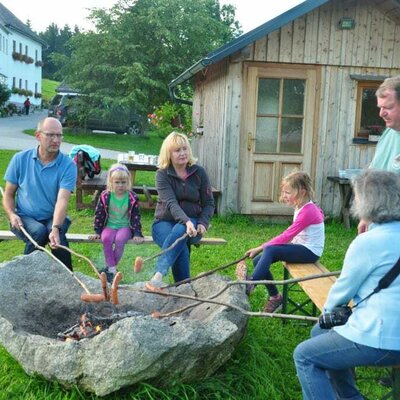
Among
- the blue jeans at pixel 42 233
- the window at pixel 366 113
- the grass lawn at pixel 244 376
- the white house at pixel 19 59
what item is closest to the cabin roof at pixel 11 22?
the white house at pixel 19 59

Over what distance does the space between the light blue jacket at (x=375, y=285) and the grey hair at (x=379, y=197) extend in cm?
5

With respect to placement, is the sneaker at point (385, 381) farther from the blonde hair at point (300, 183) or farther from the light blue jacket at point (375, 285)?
the blonde hair at point (300, 183)

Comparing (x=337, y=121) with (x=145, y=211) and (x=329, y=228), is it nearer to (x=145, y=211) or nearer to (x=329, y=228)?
(x=329, y=228)

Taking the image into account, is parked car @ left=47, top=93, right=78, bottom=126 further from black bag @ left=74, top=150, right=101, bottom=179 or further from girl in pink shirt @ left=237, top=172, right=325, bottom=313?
girl in pink shirt @ left=237, top=172, right=325, bottom=313

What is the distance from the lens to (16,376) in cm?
371

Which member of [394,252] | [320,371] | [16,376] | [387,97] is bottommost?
[16,376]

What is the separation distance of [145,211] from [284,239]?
564 cm

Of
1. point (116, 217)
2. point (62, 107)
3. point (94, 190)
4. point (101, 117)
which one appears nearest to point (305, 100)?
point (94, 190)

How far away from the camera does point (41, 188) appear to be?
213 inches

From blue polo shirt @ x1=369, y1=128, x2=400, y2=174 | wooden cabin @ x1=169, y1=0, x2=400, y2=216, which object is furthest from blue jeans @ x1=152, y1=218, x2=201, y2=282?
wooden cabin @ x1=169, y1=0, x2=400, y2=216

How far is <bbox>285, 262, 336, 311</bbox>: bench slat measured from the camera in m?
3.86

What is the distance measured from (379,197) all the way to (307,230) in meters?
2.21

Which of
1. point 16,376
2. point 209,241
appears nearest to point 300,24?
point 209,241

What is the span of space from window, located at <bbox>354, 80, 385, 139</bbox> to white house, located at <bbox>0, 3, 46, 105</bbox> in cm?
3542
